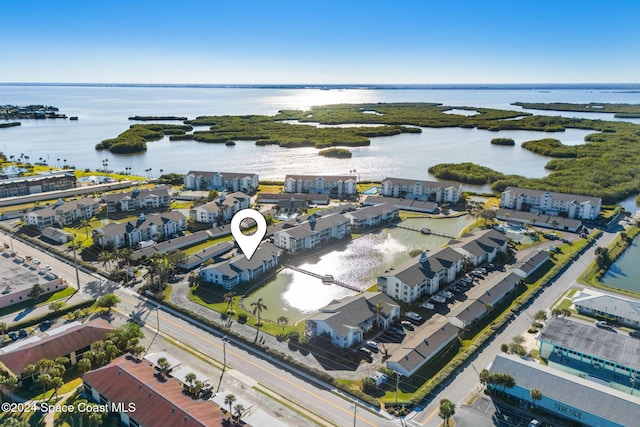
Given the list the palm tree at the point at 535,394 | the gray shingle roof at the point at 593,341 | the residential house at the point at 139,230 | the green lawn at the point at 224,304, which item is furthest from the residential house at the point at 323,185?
the palm tree at the point at 535,394

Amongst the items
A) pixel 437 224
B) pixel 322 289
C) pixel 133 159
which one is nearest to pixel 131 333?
pixel 322 289

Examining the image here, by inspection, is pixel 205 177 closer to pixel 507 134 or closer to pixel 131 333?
pixel 131 333

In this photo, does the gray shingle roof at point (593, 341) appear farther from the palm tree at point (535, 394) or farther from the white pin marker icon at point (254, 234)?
the white pin marker icon at point (254, 234)

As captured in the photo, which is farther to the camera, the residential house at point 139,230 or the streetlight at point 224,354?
the residential house at point 139,230

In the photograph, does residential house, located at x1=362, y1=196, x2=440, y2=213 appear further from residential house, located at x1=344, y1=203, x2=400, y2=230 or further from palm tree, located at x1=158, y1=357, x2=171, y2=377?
palm tree, located at x1=158, y1=357, x2=171, y2=377

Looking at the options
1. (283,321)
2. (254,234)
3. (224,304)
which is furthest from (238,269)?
(283,321)

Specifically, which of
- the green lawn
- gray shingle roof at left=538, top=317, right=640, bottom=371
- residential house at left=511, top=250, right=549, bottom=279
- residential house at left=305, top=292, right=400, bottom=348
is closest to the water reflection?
the green lawn
